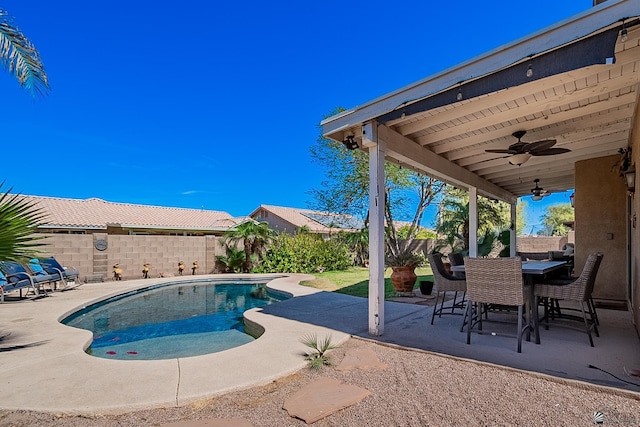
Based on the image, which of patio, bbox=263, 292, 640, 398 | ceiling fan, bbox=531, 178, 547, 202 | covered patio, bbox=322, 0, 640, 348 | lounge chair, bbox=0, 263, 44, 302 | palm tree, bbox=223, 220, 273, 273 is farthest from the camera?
palm tree, bbox=223, 220, 273, 273

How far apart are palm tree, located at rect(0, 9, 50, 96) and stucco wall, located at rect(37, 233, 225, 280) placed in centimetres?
467

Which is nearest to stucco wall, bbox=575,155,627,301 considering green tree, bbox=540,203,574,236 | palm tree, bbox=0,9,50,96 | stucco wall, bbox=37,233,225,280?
palm tree, bbox=0,9,50,96

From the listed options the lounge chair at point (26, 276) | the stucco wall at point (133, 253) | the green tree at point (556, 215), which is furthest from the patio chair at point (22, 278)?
the green tree at point (556, 215)

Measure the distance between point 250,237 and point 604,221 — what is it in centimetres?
1144

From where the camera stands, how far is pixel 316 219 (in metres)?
21.4

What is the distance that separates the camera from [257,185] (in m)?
47.6

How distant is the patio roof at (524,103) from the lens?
2.82 metres

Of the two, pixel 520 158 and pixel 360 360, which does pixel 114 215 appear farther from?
pixel 520 158

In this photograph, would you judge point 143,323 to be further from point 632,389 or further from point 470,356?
point 632,389

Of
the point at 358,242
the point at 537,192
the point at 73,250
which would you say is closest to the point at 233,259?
the point at 73,250

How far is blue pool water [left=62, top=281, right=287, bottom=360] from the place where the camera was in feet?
16.9

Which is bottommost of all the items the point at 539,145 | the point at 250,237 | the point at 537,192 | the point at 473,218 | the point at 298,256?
the point at 298,256

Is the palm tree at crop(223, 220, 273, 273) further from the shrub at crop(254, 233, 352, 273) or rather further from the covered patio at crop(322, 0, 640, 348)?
the covered patio at crop(322, 0, 640, 348)

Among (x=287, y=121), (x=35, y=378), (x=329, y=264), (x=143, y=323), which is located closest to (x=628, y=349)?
(x=35, y=378)
